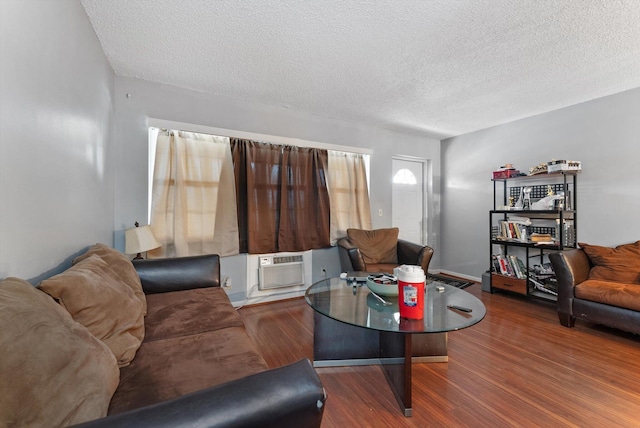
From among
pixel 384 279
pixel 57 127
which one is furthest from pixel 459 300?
pixel 57 127

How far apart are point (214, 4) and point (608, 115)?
3991 millimetres

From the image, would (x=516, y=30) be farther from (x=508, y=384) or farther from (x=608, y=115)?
(x=508, y=384)

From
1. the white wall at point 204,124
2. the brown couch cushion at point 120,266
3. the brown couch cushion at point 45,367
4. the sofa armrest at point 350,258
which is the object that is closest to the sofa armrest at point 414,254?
the sofa armrest at point 350,258

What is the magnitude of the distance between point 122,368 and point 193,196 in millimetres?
2046

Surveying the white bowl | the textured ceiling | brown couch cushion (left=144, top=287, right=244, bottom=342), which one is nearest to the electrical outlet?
brown couch cushion (left=144, top=287, right=244, bottom=342)

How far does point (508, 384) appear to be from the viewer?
1.73 m

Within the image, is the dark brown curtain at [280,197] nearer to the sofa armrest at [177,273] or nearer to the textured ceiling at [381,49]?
the textured ceiling at [381,49]

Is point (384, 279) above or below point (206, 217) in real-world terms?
below

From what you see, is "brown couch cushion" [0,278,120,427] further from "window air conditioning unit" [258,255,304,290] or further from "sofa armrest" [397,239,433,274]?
"sofa armrest" [397,239,433,274]

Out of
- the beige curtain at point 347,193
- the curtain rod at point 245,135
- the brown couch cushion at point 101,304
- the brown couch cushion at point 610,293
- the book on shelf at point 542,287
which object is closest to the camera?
the brown couch cushion at point 101,304

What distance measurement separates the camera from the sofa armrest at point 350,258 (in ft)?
10.2

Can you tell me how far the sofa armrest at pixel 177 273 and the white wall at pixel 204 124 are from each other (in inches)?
31.1

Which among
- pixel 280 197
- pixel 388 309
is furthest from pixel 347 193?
pixel 388 309

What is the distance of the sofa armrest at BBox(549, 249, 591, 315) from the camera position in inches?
99.6
